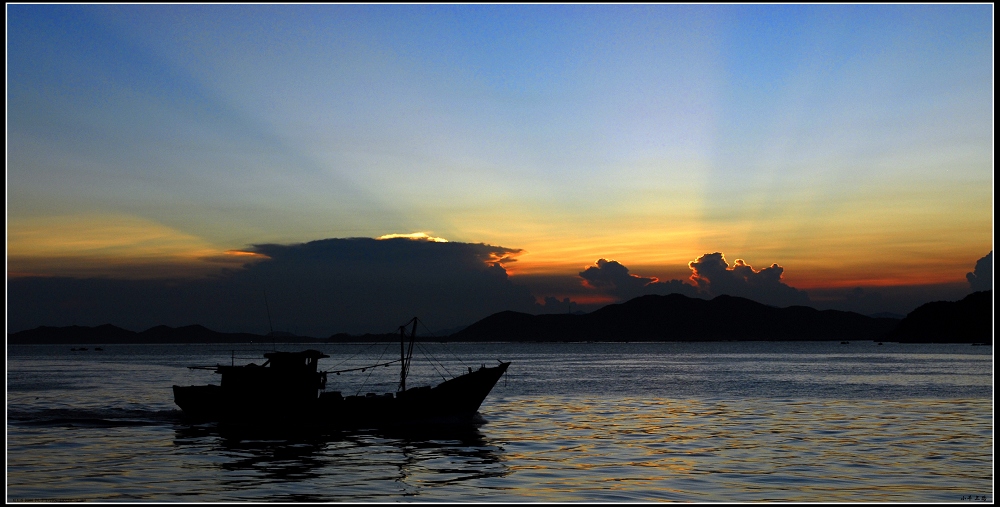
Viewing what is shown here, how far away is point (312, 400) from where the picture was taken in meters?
48.1

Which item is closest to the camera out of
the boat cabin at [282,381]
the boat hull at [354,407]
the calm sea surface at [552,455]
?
the calm sea surface at [552,455]

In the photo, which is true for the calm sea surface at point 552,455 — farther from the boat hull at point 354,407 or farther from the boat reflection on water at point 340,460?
the boat hull at point 354,407

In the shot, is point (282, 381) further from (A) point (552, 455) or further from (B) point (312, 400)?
(A) point (552, 455)

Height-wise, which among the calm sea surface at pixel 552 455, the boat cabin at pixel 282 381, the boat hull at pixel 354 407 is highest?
the boat cabin at pixel 282 381

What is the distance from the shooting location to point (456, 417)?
4953 centimetres

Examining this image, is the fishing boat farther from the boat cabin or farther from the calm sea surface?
the calm sea surface

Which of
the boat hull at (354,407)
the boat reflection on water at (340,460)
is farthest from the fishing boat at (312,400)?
the boat reflection on water at (340,460)

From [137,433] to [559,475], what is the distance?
90.3 ft

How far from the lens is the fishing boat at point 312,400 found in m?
47.9

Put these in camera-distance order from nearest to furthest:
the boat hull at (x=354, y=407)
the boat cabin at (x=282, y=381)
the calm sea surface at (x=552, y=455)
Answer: the calm sea surface at (x=552, y=455), the boat hull at (x=354, y=407), the boat cabin at (x=282, y=381)

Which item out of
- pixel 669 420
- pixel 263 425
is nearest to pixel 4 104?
pixel 263 425

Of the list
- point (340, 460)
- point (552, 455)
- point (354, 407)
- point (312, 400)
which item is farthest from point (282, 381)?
point (552, 455)

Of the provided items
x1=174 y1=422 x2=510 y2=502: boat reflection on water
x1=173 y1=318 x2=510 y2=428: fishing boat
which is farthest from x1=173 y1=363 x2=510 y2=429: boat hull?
x1=174 y1=422 x2=510 y2=502: boat reflection on water

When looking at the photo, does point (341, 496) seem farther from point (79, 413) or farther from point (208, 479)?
point (79, 413)
